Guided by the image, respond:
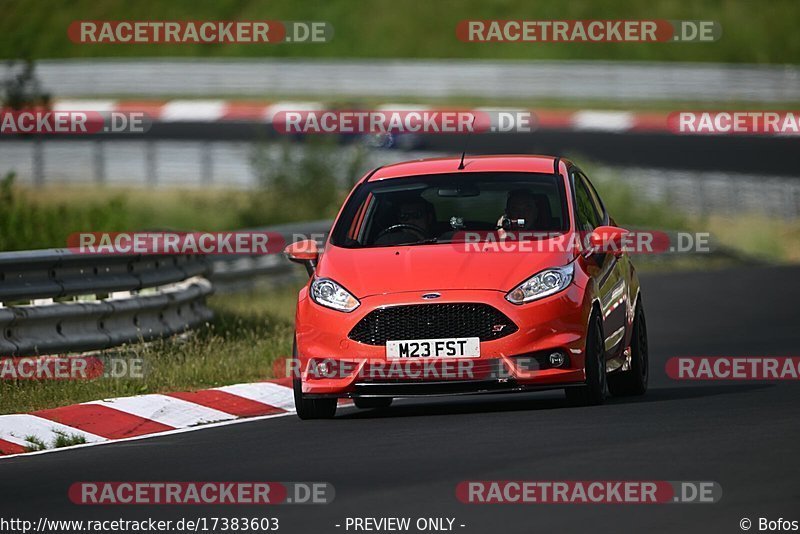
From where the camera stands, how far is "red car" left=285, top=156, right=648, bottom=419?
11.4m

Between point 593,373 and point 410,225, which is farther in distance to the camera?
point 410,225

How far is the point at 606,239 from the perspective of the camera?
12.1 meters

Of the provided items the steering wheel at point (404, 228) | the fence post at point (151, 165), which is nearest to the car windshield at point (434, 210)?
the steering wheel at point (404, 228)

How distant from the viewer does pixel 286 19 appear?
58719mm

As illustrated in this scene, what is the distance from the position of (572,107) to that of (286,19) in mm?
12554

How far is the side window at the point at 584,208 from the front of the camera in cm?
1257

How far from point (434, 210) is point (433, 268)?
86 cm

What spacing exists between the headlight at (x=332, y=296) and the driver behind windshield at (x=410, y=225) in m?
0.62

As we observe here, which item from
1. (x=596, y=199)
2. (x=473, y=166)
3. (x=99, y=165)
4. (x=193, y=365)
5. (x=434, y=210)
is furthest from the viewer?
(x=99, y=165)

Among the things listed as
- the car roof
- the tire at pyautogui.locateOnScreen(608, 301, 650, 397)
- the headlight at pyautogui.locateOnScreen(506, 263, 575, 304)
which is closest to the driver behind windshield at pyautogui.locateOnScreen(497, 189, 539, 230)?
the car roof

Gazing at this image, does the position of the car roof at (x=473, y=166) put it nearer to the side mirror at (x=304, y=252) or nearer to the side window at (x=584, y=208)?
the side window at (x=584, y=208)

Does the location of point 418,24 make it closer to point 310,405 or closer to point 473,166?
point 473,166

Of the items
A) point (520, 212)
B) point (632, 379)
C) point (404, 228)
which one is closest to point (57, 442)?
point (404, 228)

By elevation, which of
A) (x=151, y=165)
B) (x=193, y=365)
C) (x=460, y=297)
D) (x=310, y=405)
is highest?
(x=151, y=165)
